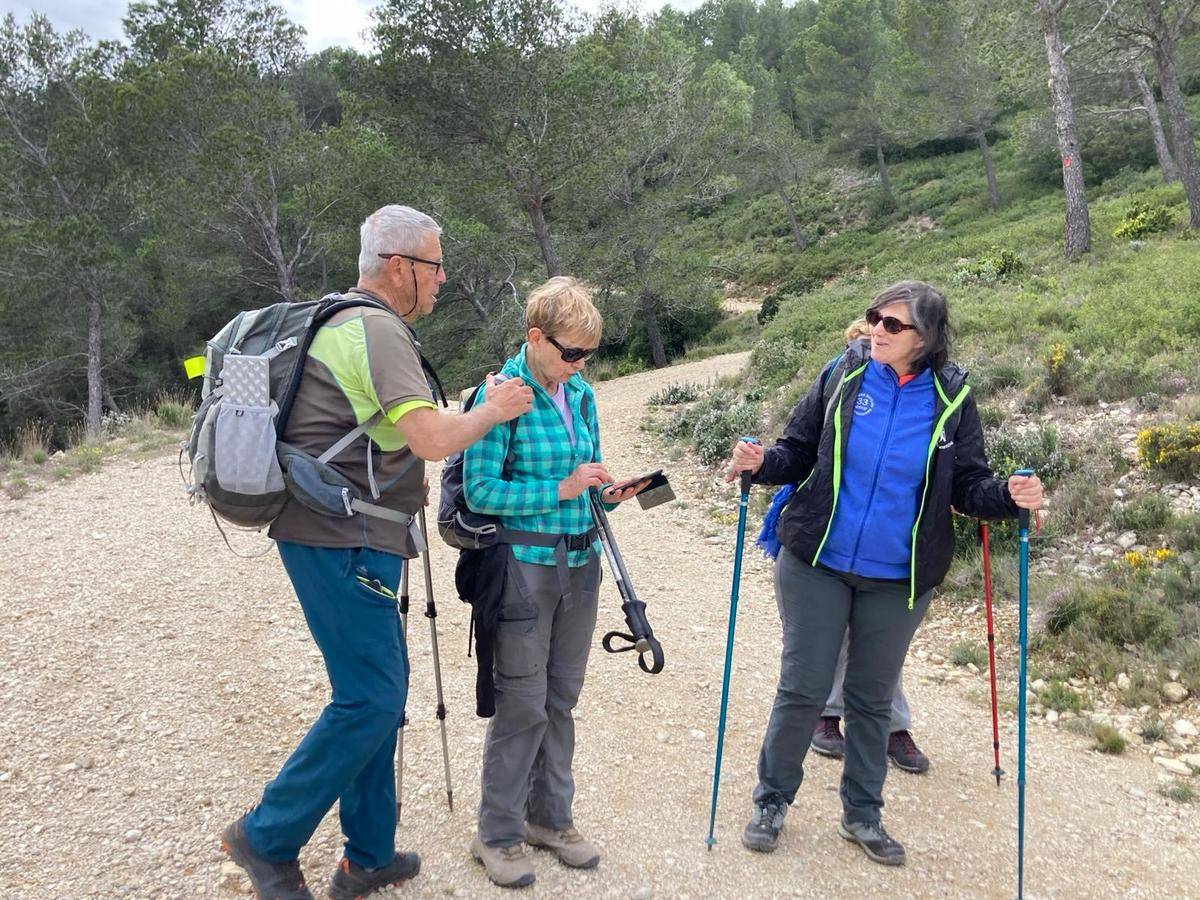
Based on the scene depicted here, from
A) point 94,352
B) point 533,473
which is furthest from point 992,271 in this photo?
point 94,352

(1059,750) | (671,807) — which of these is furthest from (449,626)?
(1059,750)

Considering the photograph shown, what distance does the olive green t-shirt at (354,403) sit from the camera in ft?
7.75

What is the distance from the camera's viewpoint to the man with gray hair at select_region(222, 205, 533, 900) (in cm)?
238

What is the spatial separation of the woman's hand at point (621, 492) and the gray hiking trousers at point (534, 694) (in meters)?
0.20

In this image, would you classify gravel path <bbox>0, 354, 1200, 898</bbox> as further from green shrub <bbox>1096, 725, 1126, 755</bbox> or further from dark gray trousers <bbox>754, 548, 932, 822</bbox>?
dark gray trousers <bbox>754, 548, 932, 822</bbox>

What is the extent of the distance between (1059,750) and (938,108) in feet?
108

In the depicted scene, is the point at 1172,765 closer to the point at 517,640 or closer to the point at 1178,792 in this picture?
the point at 1178,792

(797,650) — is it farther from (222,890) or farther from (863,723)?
(222,890)

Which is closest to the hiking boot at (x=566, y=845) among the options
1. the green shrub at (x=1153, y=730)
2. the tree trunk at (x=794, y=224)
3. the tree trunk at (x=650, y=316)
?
the green shrub at (x=1153, y=730)

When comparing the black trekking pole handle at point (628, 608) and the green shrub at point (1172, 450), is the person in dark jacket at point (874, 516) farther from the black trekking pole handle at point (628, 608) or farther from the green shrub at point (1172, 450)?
the green shrub at point (1172, 450)

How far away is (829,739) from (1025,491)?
5.35ft

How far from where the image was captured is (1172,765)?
150 inches

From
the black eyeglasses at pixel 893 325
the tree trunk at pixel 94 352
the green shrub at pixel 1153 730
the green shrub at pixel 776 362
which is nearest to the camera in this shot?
the black eyeglasses at pixel 893 325

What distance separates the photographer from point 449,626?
5.60 m
